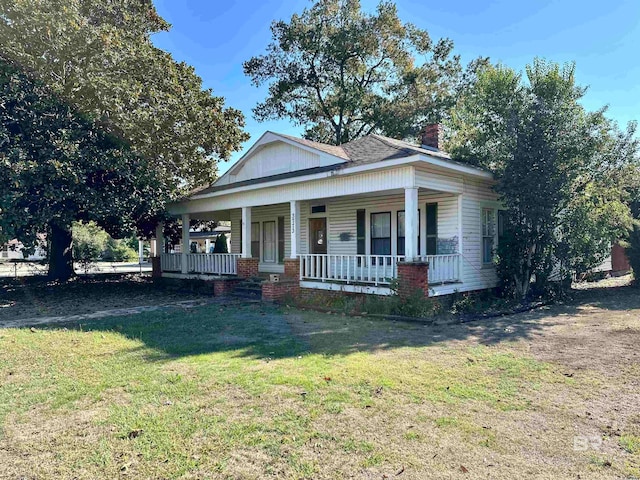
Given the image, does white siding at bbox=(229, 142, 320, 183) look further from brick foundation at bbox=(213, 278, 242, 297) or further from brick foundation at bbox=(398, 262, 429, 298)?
brick foundation at bbox=(398, 262, 429, 298)

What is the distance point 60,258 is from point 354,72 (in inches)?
871

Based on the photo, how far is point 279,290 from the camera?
40.8ft

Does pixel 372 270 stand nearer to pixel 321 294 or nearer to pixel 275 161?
pixel 321 294

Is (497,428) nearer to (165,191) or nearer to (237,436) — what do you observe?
(237,436)

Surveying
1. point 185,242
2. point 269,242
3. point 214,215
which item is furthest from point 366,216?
point 214,215

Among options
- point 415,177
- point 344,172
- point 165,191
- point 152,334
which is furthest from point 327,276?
point 165,191

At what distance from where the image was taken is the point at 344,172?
11.4m

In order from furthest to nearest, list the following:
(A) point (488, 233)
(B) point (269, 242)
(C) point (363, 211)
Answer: (B) point (269, 242)
(C) point (363, 211)
(A) point (488, 233)

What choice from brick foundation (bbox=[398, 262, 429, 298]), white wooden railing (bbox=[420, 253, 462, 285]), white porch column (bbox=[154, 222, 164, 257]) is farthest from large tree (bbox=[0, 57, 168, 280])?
white wooden railing (bbox=[420, 253, 462, 285])

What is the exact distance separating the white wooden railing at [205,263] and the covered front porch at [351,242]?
37 mm

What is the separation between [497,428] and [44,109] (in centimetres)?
1388

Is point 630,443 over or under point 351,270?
under

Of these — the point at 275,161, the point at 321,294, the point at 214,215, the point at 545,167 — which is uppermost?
the point at 275,161

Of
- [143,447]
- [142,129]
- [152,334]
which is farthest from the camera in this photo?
[142,129]
